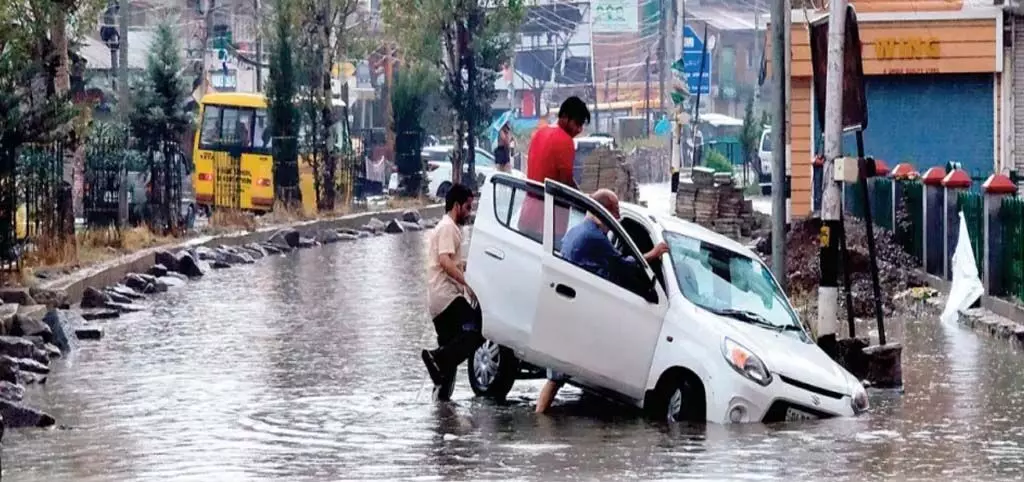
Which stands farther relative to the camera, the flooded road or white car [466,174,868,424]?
white car [466,174,868,424]

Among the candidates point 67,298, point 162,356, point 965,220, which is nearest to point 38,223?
point 67,298

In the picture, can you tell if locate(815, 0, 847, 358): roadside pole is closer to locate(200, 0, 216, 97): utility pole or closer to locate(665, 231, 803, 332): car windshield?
locate(665, 231, 803, 332): car windshield

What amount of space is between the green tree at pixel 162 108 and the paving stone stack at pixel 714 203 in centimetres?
901

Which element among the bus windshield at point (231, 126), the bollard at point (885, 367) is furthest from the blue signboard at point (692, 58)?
the bollard at point (885, 367)

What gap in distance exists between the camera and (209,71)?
236 ft

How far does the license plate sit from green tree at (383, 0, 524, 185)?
124 ft

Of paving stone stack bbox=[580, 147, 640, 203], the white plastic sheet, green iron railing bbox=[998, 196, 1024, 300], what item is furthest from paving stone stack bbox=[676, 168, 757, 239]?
green iron railing bbox=[998, 196, 1024, 300]

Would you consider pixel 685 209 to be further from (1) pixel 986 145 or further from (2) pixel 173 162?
(2) pixel 173 162

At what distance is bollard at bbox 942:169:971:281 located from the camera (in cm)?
2225

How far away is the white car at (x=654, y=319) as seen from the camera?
40.9 feet

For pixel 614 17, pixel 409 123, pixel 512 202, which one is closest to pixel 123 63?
pixel 409 123

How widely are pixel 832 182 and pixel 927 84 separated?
18.3m

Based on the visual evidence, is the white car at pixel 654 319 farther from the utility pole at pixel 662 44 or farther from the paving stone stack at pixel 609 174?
the utility pole at pixel 662 44

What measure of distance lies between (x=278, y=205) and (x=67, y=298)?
63.5 feet
